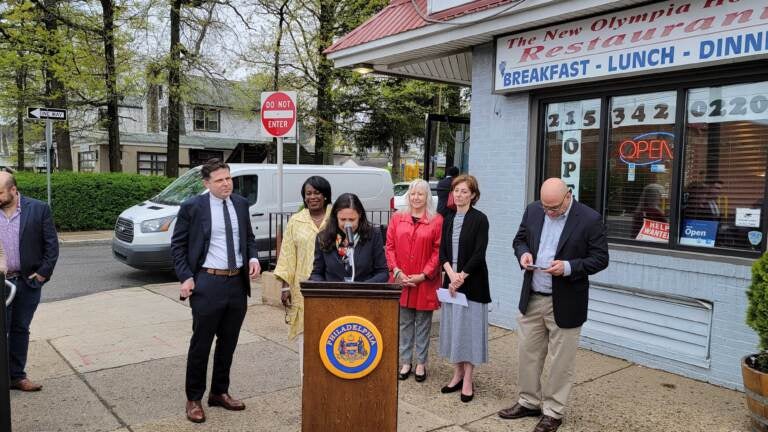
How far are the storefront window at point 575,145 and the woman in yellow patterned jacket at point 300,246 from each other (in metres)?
3.07

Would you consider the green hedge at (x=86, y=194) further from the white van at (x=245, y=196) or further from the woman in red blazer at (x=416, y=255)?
the woman in red blazer at (x=416, y=255)

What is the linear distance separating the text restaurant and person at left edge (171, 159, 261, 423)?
3.28m

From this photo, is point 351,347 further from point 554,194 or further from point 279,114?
point 279,114

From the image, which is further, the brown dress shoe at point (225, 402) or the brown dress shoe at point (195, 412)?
the brown dress shoe at point (225, 402)

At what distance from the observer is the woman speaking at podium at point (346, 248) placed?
3.71m

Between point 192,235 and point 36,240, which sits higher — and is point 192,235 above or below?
above

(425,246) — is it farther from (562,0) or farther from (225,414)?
(562,0)

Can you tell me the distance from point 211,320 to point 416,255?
1686mm

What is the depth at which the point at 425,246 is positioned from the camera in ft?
15.2

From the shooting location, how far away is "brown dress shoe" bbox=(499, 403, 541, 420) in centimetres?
409

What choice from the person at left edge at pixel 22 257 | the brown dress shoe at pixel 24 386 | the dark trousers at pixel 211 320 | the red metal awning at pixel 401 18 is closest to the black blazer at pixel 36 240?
the person at left edge at pixel 22 257

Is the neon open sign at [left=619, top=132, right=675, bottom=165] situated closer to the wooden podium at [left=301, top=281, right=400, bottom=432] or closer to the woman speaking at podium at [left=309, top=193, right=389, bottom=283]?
the woman speaking at podium at [left=309, top=193, right=389, bottom=283]

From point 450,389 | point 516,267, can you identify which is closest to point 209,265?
point 450,389

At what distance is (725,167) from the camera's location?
4.87 meters
